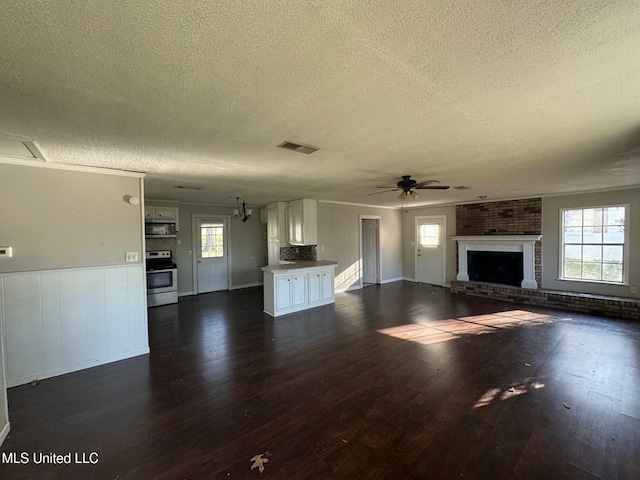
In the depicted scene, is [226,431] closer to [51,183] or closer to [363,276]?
[51,183]

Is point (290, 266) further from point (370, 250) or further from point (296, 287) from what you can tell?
point (370, 250)

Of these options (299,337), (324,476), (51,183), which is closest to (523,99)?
(324,476)

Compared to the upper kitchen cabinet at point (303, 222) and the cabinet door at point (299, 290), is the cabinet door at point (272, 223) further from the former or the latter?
the cabinet door at point (299, 290)

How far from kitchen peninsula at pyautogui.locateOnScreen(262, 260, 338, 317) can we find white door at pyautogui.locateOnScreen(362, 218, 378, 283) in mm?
2450

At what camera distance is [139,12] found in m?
1.00

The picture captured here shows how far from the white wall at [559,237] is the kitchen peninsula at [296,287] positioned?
491cm

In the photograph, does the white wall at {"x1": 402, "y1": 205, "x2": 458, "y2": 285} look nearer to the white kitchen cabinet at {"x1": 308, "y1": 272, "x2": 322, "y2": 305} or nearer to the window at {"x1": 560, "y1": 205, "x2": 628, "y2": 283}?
the window at {"x1": 560, "y1": 205, "x2": 628, "y2": 283}

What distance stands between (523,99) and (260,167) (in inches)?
103

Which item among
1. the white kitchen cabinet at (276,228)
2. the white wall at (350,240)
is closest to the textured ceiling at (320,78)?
the white kitchen cabinet at (276,228)

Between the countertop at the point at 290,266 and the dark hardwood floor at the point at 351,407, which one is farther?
the countertop at the point at 290,266

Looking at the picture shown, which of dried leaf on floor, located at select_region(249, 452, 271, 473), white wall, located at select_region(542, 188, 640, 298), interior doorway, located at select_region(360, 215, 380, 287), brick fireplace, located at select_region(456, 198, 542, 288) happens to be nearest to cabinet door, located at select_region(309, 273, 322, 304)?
interior doorway, located at select_region(360, 215, 380, 287)

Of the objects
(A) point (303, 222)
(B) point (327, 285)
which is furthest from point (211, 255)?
(B) point (327, 285)

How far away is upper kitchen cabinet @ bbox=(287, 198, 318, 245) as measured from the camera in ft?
20.7

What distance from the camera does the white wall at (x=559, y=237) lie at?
5145 mm
